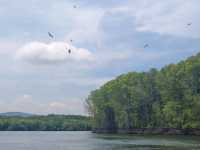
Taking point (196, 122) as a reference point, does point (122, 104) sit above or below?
above

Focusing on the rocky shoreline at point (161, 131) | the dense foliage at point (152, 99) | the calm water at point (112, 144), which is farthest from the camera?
the rocky shoreline at point (161, 131)

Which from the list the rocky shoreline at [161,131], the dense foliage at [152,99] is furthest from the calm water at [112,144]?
the rocky shoreline at [161,131]

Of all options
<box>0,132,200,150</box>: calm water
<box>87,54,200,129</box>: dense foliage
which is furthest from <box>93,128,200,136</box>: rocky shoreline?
<box>0,132,200,150</box>: calm water

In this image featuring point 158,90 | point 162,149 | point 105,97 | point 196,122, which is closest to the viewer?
point 162,149

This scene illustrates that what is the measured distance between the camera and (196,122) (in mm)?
94062

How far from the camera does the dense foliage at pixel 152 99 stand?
315 ft

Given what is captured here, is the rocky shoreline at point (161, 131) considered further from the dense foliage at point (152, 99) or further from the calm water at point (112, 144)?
the calm water at point (112, 144)

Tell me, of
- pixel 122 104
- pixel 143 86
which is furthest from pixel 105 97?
pixel 143 86

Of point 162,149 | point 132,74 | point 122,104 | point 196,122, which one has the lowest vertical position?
point 162,149

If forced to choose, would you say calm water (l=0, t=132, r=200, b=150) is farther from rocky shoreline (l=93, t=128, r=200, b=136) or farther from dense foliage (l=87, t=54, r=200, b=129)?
rocky shoreline (l=93, t=128, r=200, b=136)

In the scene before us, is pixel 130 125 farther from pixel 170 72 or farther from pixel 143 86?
pixel 170 72

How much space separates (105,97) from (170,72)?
35.1 meters

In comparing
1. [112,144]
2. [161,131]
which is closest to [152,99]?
[161,131]

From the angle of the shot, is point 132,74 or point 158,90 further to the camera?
point 132,74
